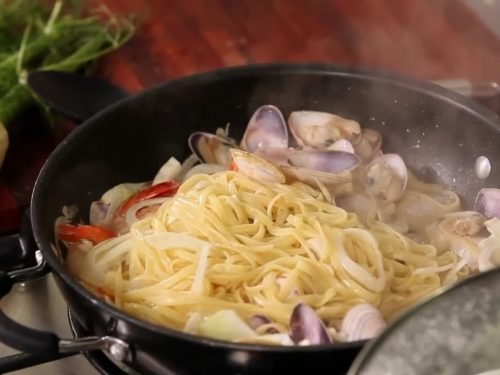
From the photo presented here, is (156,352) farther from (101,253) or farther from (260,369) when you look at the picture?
(101,253)

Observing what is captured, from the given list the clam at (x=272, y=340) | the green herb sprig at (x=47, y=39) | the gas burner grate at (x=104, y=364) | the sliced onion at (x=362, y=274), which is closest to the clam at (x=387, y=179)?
the sliced onion at (x=362, y=274)

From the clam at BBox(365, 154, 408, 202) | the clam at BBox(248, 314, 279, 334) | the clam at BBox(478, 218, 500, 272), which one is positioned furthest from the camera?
the clam at BBox(365, 154, 408, 202)

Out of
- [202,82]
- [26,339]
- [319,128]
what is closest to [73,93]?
[202,82]

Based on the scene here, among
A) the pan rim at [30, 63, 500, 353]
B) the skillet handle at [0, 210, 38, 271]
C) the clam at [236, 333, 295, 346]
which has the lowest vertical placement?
the clam at [236, 333, 295, 346]

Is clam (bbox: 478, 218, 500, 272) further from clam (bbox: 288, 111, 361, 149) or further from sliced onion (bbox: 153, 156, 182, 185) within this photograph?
sliced onion (bbox: 153, 156, 182, 185)

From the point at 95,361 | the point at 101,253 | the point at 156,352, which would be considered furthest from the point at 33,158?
the point at 156,352

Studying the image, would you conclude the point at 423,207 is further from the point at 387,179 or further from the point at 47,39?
the point at 47,39

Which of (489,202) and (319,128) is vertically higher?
(319,128)

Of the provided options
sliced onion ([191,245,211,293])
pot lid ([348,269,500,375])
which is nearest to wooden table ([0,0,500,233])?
sliced onion ([191,245,211,293])
